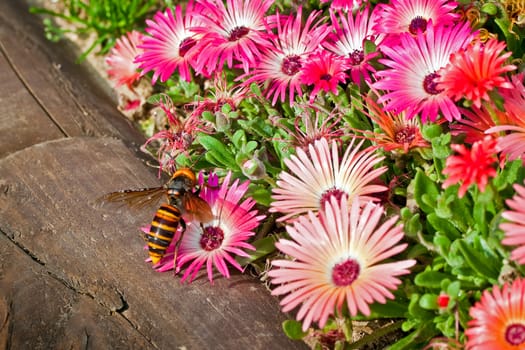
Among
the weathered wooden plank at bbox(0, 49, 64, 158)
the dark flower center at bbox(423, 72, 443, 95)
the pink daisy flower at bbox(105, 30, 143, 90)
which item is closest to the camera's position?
the dark flower center at bbox(423, 72, 443, 95)

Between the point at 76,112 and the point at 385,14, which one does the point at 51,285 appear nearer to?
the point at 76,112

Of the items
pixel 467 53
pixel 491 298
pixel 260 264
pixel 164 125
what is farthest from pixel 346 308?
pixel 164 125

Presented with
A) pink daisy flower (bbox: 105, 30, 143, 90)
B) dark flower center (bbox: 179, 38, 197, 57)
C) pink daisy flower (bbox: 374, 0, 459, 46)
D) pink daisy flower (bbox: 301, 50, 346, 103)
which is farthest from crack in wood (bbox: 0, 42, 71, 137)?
pink daisy flower (bbox: 374, 0, 459, 46)

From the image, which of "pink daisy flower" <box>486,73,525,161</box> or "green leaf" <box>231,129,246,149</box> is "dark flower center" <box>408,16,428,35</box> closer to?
"pink daisy flower" <box>486,73,525,161</box>

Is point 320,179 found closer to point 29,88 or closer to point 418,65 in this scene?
point 418,65

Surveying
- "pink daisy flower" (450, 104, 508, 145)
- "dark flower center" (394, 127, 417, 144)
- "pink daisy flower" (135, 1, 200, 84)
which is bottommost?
"pink daisy flower" (135, 1, 200, 84)

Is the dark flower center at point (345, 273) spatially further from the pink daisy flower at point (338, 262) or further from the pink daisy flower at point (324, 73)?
the pink daisy flower at point (324, 73)

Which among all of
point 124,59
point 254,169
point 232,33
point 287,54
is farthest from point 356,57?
point 124,59
